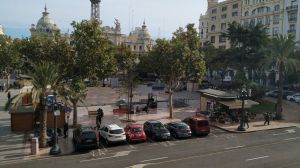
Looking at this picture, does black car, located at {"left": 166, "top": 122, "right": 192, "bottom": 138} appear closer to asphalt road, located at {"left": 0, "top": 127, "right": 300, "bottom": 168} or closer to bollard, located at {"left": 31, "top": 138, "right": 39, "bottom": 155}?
Answer: asphalt road, located at {"left": 0, "top": 127, "right": 300, "bottom": 168}

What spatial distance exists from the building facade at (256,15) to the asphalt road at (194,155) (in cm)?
3514

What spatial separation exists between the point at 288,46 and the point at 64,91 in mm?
27652

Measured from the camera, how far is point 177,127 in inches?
1206

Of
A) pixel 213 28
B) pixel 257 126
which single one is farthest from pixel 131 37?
pixel 257 126

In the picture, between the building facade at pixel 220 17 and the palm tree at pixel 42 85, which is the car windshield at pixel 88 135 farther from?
the building facade at pixel 220 17

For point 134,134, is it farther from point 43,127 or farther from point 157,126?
point 43,127

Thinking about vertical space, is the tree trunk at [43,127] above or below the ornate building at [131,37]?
below

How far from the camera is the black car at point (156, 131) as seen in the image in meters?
29.3

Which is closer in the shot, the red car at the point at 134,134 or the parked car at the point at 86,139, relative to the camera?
the parked car at the point at 86,139

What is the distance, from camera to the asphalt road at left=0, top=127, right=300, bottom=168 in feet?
75.2

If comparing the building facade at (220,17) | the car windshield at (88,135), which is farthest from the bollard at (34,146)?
the building facade at (220,17)

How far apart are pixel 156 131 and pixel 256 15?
69.8 metres

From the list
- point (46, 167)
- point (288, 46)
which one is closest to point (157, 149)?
point (46, 167)

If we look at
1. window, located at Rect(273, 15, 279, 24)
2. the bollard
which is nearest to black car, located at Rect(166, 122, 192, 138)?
the bollard
